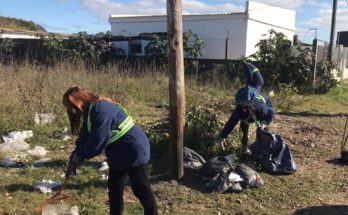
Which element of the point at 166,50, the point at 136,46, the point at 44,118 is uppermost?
the point at 136,46

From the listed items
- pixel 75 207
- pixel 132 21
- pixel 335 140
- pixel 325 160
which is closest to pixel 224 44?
pixel 132 21

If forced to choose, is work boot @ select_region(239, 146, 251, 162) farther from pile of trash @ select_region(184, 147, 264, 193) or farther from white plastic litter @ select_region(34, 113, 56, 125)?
white plastic litter @ select_region(34, 113, 56, 125)

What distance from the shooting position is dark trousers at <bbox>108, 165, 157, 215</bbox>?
4441 mm

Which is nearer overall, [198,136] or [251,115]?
[251,115]

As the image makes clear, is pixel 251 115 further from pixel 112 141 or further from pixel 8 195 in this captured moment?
pixel 8 195

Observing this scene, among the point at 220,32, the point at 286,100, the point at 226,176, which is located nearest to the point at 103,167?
the point at 226,176

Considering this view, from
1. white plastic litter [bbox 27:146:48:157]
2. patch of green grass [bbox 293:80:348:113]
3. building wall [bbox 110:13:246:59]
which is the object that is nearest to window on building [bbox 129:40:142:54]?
building wall [bbox 110:13:246:59]

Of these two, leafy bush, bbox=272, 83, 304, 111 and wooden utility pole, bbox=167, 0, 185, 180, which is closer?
wooden utility pole, bbox=167, 0, 185, 180

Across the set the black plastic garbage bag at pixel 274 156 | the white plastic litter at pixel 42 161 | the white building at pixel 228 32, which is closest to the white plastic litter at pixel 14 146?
the white plastic litter at pixel 42 161

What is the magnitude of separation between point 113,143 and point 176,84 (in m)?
1.91

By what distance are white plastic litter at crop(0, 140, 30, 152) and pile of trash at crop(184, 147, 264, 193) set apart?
2.93 metres

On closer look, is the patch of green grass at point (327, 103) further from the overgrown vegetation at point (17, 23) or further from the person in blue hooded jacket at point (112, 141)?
the overgrown vegetation at point (17, 23)

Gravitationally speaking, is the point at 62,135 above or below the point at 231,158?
below

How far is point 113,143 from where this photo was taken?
168 inches
